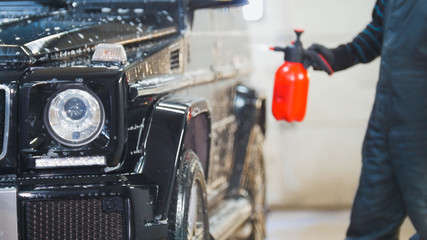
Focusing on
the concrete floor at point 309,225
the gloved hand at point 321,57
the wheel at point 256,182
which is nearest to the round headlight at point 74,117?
the gloved hand at point 321,57

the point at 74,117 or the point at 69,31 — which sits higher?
the point at 69,31

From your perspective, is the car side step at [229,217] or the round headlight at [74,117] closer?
the round headlight at [74,117]

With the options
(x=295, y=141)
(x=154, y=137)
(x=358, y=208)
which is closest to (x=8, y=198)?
(x=154, y=137)

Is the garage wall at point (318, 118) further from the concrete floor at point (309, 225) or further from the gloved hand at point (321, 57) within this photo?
the gloved hand at point (321, 57)

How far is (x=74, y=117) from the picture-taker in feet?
9.00

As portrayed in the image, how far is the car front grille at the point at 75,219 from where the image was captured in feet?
8.87

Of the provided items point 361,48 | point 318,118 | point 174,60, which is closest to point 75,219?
point 174,60

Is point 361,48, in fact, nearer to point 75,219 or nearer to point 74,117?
point 74,117

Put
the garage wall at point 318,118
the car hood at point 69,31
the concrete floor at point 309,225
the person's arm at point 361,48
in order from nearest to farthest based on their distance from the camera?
the car hood at point 69,31, the person's arm at point 361,48, the concrete floor at point 309,225, the garage wall at point 318,118

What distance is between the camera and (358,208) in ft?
10.8

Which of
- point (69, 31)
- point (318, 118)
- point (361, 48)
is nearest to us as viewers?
point (69, 31)

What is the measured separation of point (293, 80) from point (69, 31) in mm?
1119

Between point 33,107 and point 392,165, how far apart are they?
4.72ft

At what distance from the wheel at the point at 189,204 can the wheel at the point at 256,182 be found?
1497mm
